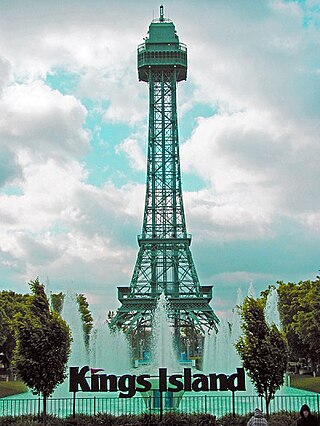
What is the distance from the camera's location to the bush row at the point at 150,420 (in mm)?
20156

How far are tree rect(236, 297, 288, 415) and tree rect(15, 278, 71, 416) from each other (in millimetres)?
6194

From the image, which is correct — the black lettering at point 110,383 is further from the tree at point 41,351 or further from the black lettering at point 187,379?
the black lettering at point 187,379

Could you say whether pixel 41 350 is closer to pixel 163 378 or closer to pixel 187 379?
pixel 163 378

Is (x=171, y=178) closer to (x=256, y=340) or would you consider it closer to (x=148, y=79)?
(x=148, y=79)

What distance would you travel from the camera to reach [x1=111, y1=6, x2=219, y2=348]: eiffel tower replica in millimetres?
75188

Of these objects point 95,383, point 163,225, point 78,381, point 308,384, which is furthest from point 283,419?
point 163,225

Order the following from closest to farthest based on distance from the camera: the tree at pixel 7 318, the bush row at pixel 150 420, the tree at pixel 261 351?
1. the bush row at pixel 150 420
2. the tree at pixel 261 351
3. the tree at pixel 7 318

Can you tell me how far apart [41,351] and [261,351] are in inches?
291

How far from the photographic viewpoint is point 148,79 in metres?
90.0

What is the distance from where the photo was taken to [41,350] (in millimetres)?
20938

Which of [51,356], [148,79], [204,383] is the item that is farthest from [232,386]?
[148,79]

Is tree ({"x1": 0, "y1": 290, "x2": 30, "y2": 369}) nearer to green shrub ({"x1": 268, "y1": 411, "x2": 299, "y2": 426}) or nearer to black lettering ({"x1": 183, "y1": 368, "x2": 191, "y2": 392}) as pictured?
black lettering ({"x1": 183, "y1": 368, "x2": 191, "y2": 392})

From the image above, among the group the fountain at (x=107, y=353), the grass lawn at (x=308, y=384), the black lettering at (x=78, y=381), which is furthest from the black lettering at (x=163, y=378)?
the fountain at (x=107, y=353)

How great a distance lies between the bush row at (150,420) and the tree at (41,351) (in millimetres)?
962
